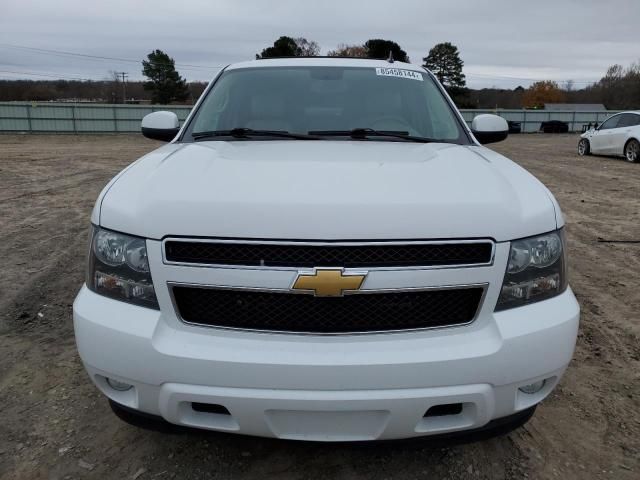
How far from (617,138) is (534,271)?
56.0 feet

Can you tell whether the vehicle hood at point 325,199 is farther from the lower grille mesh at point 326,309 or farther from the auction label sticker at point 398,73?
the auction label sticker at point 398,73

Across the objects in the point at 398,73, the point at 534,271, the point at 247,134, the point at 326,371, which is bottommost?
the point at 326,371

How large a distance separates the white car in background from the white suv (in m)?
16.1

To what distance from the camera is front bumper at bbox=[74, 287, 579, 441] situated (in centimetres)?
177

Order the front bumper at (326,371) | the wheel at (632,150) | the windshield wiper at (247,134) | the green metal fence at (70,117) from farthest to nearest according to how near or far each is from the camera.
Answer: the green metal fence at (70,117)
the wheel at (632,150)
the windshield wiper at (247,134)
the front bumper at (326,371)

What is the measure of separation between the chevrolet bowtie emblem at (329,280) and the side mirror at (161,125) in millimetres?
2192

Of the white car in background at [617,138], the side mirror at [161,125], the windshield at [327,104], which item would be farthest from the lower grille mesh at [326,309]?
the white car in background at [617,138]

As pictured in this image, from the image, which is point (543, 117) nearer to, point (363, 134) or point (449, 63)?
point (449, 63)

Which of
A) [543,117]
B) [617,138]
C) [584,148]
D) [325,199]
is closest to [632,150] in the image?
[617,138]

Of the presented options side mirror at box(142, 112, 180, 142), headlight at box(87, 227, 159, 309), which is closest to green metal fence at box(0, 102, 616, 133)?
side mirror at box(142, 112, 180, 142)

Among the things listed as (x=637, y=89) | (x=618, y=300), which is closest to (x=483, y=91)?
(x=637, y=89)

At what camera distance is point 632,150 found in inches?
616

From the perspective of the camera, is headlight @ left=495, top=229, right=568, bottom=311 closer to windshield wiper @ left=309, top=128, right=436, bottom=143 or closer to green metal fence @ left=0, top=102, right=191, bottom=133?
windshield wiper @ left=309, top=128, right=436, bottom=143

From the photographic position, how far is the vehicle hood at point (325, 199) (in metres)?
1.82
